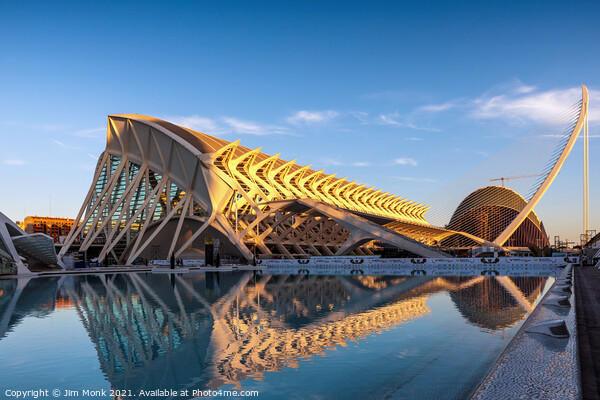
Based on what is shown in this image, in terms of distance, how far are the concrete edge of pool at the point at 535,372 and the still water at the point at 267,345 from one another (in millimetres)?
1224

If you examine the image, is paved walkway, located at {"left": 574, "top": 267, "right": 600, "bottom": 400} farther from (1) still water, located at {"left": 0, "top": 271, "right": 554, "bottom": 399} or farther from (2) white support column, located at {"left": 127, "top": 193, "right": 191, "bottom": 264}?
(2) white support column, located at {"left": 127, "top": 193, "right": 191, "bottom": 264}

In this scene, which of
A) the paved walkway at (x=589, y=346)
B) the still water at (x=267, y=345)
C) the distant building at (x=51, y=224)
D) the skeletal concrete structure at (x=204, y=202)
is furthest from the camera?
the distant building at (x=51, y=224)

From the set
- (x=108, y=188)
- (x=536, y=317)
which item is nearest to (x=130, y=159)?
(x=108, y=188)

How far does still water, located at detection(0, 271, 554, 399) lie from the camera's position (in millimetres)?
5980

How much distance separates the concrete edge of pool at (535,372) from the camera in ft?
10.4

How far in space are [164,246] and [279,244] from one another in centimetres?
1393

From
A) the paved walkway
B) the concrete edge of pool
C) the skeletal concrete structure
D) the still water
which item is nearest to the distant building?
the skeletal concrete structure

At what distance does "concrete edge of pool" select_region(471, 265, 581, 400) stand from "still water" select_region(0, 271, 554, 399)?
1.22 metres

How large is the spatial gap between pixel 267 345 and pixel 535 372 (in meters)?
5.09

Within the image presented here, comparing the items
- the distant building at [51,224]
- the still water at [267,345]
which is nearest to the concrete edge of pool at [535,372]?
the still water at [267,345]

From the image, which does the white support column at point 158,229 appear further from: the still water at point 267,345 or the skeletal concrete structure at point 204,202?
the still water at point 267,345

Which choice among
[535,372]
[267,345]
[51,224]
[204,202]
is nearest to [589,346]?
[535,372]

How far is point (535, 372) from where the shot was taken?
3.63 meters

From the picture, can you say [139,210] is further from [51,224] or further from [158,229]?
[51,224]
